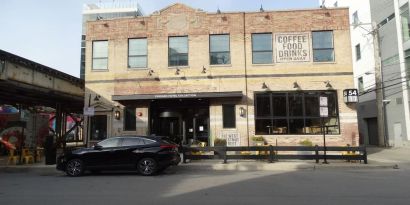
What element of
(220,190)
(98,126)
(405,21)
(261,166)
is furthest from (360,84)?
(220,190)

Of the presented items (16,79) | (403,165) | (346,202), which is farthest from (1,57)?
(403,165)

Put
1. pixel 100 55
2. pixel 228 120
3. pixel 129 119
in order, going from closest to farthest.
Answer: pixel 228 120, pixel 129 119, pixel 100 55

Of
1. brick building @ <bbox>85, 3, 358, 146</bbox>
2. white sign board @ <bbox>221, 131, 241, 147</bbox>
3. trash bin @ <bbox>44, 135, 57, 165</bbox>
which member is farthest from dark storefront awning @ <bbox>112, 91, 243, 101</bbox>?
trash bin @ <bbox>44, 135, 57, 165</bbox>

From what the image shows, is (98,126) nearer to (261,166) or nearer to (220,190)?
(261,166)

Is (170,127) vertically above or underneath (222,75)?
underneath

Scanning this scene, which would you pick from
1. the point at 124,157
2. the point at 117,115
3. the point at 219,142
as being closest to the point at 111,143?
the point at 124,157

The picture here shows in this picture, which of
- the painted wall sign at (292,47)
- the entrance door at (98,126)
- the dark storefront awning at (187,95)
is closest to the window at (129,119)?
the entrance door at (98,126)

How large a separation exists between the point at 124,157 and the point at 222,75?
8734 millimetres

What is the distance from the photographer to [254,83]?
21469mm

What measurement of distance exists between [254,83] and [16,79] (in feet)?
45.9

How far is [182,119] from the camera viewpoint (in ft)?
73.7

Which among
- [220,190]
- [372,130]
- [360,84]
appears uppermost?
[360,84]

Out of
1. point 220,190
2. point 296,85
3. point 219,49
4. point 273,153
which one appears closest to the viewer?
point 220,190

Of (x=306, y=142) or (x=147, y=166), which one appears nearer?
(x=147, y=166)
